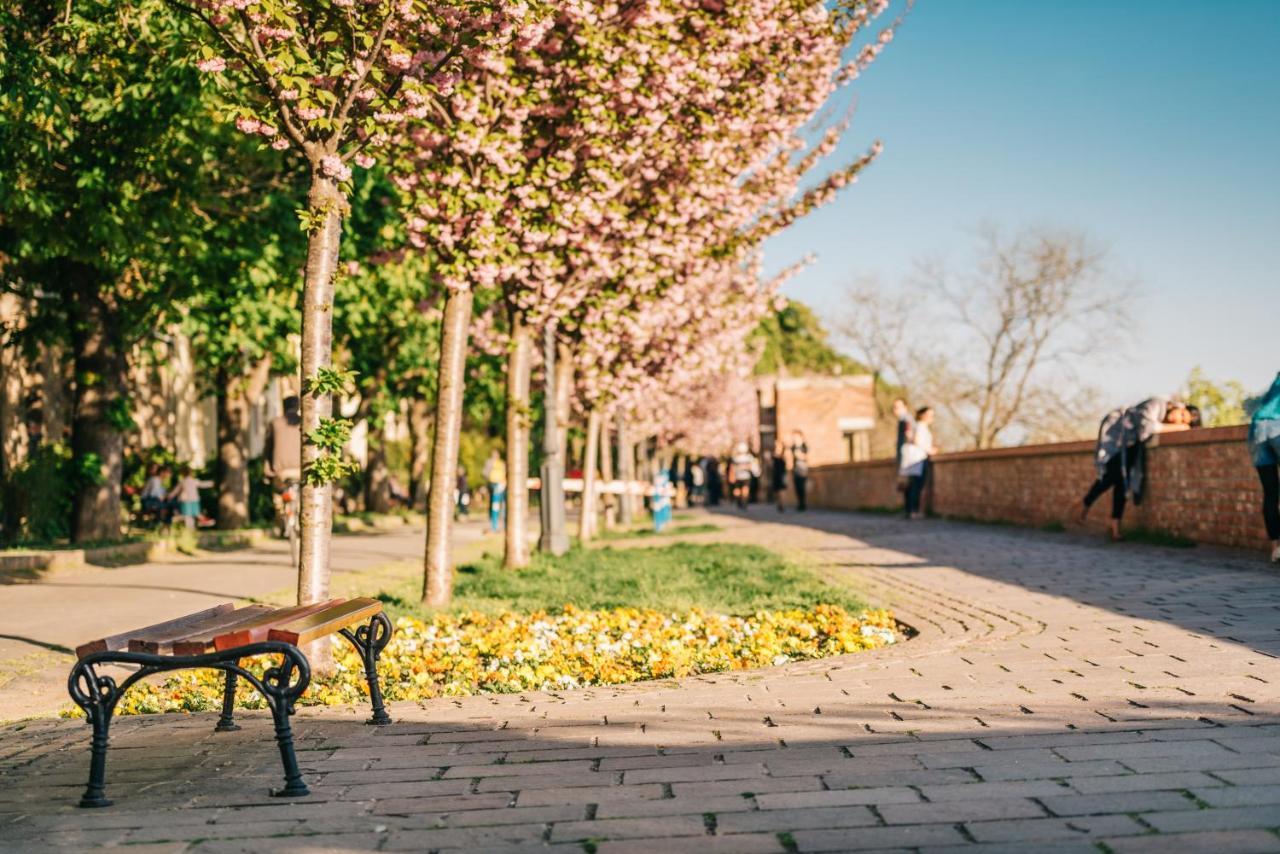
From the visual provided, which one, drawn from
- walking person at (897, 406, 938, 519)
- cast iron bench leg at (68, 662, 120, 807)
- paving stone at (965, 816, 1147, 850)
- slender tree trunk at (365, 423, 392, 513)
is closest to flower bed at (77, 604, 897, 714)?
cast iron bench leg at (68, 662, 120, 807)

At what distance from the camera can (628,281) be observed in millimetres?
15234

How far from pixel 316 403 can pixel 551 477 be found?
10.4 meters

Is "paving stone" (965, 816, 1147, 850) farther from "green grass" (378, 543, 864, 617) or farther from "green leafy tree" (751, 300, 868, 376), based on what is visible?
"green leafy tree" (751, 300, 868, 376)

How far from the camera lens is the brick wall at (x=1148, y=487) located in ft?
41.2

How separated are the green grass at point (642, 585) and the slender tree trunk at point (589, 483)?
580 centimetres

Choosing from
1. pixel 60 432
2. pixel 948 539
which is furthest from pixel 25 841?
pixel 60 432

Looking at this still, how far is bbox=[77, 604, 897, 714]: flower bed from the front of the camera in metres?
7.02

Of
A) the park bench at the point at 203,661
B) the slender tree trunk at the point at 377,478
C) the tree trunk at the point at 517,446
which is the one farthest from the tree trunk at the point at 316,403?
the slender tree trunk at the point at 377,478

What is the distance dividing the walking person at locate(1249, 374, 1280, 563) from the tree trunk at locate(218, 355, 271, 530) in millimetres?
18998

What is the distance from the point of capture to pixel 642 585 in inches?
464

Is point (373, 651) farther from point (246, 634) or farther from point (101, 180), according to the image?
point (101, 180)

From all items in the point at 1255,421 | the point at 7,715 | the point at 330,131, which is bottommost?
the point at 7,715

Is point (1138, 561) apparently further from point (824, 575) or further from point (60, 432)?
point (60, 432)

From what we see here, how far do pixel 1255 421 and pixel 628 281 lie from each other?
22.9 ft
